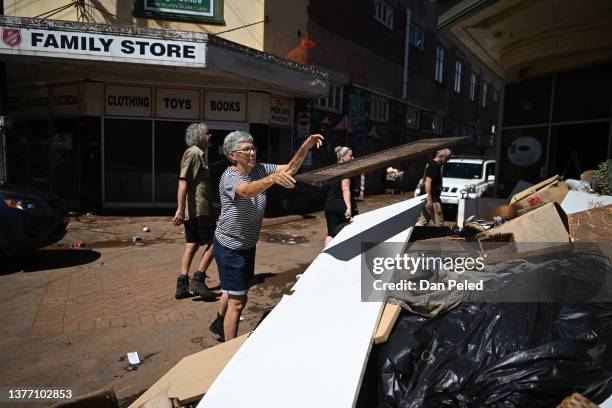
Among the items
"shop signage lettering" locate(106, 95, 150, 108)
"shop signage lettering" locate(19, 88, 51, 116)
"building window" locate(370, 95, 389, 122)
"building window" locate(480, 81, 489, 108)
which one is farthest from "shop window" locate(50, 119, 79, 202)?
"building window" locate(480, 81, 489, 108)

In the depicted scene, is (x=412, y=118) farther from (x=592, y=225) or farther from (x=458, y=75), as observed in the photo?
(x=592, y=225)

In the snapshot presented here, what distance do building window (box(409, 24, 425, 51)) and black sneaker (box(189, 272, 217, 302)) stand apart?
19242 mm

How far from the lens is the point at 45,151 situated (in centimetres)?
1295

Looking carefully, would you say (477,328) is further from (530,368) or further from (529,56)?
(529,56)

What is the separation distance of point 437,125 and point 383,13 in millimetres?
9769

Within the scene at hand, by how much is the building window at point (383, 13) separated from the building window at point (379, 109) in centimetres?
310

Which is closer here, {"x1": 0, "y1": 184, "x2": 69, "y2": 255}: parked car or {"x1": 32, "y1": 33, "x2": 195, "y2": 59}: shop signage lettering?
{"x1": 0, "y1": 184, "x2": 69, "y2": 255}: parked car

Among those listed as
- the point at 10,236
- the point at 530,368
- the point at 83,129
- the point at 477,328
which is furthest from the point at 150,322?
the point at 83,129

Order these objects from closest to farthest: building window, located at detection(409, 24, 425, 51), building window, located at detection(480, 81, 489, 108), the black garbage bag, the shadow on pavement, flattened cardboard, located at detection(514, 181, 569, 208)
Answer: the black garbage bag < flattened cardboard, located at detection(514, 181, 569, 208) < the shadow on pavement < building window, located at detection(409, 24, 425, 51) < building window, located at detection(480, 81, 489, 108)

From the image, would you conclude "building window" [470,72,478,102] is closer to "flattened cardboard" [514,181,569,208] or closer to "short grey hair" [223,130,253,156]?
"flattened cardboard" [514,181,569,208]

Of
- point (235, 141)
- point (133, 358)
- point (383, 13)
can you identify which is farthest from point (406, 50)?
point (133, 358)

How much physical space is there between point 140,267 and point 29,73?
800cm

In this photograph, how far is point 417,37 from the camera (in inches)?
881

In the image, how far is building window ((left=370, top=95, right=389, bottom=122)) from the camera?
18.5 m
